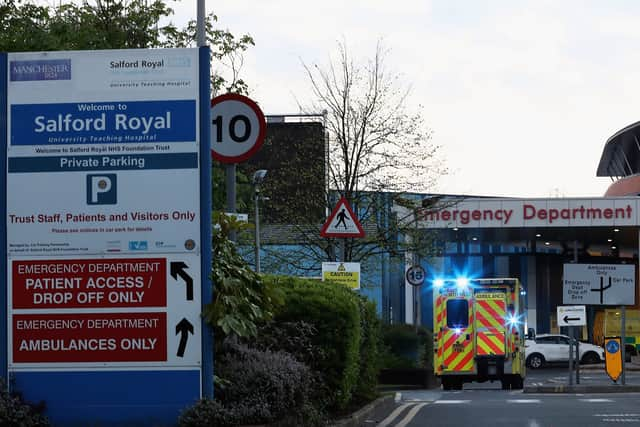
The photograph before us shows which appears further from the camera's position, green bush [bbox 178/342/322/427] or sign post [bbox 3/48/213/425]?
sign post [bbox 3/48/213/425]

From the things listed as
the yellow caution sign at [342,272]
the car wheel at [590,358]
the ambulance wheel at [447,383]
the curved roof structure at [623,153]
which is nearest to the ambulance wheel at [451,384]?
the ambulance wheel at [447,383]

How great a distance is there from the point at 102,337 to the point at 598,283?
Result: 77.1ft

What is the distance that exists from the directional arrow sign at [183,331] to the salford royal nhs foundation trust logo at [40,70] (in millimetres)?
2080

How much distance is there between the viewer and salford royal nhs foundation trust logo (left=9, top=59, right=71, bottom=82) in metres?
10.0

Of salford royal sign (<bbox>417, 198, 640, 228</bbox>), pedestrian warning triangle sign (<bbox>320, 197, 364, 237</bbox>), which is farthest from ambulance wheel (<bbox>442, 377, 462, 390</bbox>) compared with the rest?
salford royal sign (<bbox>417, 198, 640, 228</bbox>)

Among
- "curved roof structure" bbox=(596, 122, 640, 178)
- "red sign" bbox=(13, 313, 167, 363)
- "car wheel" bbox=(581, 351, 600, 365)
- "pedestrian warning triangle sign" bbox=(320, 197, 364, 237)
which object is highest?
"curved roof structure" bbox=(596, 122, 640, 178)

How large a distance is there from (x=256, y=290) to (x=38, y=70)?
2.50 metres

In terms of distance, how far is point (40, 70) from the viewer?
10.1 m

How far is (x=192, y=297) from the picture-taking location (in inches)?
389

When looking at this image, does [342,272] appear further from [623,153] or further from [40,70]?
[623,153]

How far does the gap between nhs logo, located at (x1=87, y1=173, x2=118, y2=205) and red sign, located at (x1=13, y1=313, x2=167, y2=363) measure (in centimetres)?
86

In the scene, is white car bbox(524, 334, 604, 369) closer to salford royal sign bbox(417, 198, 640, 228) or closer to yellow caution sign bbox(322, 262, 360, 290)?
salford royal sign bbox(417, 198, 640, 228)

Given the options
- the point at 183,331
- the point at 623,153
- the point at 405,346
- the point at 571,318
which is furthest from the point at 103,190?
the point at 623,153

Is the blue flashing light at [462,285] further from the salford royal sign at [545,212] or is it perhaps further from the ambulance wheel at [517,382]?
the salford royal sign at [545,212]
